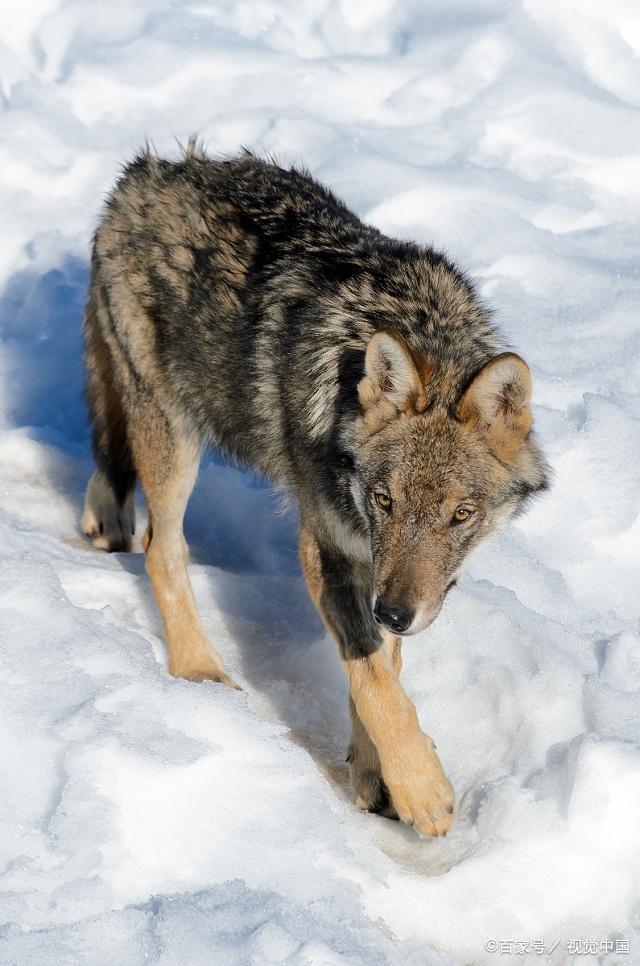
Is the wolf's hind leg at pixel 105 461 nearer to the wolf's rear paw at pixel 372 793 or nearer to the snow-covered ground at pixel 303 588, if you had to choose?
the snow-covered ground at pixel 303 588

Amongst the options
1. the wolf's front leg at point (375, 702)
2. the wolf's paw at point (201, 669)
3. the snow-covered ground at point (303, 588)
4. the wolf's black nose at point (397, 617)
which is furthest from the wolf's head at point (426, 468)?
the wolf's paw at point (201, 669)

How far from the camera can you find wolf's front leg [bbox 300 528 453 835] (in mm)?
4137

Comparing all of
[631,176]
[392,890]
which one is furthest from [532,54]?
[392,890]

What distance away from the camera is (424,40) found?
10062mm

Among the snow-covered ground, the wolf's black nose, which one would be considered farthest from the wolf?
the snow-covered ground

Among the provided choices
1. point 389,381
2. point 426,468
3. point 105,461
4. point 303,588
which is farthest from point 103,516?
point 426,468

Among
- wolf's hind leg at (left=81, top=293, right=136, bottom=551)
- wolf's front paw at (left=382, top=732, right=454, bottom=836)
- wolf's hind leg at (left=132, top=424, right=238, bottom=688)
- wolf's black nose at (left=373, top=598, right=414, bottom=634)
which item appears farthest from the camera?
wolf's hind leg at (left=81, top=293, right=136, bottom=551)

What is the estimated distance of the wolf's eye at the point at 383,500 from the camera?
156 inches

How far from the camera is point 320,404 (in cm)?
449

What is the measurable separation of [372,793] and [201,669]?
105 centimetres

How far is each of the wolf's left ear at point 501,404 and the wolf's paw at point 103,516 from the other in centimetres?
260

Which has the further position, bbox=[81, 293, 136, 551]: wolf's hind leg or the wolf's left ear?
bbox=[81, 293, 136, 551]: wolf's hind leg

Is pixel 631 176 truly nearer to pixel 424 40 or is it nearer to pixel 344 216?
pixel 424 40

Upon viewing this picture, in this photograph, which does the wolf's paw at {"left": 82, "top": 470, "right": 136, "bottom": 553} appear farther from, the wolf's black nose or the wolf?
the wolf's black nose
